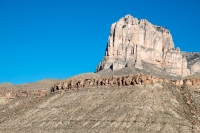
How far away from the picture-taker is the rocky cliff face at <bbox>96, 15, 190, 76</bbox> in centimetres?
15438

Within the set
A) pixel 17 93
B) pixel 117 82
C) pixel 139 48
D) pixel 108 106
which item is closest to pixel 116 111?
pixel 108 106

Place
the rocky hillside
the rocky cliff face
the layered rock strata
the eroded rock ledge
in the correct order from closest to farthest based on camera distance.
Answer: the rocky hillside, the eroded rock ledge, the layered rock strata, the rocky cliff face

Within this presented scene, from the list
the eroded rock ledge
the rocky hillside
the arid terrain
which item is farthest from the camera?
the eroded rock ledge

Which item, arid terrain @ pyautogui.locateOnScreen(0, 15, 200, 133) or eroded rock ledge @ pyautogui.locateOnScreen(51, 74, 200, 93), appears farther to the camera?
eroded rock ledge @ pyautogui.locateOnScreen(51, 74, 200, 93)

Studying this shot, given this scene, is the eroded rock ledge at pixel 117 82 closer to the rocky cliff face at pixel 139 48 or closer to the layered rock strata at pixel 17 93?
the layered rock strata at pixel 17 93

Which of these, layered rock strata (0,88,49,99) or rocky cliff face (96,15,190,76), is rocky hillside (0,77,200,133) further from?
rocky cliff face (96,15,190,76)

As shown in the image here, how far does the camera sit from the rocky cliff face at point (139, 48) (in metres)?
154

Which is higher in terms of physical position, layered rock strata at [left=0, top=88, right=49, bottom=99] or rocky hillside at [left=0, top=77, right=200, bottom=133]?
layered rock strata at [left=0, top=88, right=49, bottom=99]

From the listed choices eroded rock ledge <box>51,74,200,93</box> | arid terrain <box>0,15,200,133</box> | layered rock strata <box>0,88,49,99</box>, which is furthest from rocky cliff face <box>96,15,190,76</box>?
eroded rock ledge <box>51,74,200,93</box>

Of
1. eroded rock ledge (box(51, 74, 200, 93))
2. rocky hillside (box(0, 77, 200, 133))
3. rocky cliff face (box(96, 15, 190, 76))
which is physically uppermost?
rocky cliff face (box(96, 15, 190, 76))

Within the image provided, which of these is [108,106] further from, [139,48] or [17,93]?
[139,48]

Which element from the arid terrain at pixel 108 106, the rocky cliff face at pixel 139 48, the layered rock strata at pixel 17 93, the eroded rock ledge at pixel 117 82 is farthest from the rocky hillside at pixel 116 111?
the rocky cliff face at pixel 139 48

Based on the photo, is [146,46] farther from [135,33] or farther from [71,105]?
[71,105]

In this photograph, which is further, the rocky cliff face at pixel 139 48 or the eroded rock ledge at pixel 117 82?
the rocky cliff face at pixel 139 48
